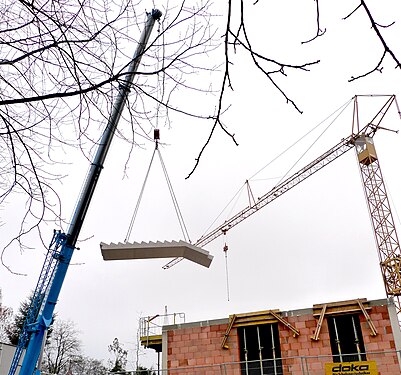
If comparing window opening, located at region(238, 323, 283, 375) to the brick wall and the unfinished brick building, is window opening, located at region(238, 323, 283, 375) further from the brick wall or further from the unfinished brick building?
the brick wall

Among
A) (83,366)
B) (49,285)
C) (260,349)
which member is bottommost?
(260,349)

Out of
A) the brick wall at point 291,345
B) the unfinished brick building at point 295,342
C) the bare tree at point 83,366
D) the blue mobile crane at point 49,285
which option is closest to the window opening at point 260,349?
the unfinished brick building at point 295,342

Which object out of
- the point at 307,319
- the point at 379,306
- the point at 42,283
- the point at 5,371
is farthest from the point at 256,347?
the point at 5,371

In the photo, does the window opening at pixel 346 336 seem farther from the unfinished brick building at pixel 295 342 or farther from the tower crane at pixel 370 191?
the tower crane at pixel 370 191

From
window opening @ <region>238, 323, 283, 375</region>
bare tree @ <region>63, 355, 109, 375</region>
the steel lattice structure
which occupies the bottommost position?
window opening @ <region>238, 323, 283, 375</region>

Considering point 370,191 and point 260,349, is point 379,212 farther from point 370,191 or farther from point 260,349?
point 260,349

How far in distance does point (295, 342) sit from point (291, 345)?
0.55 feet

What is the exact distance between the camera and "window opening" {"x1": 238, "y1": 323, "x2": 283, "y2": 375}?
46.7ft

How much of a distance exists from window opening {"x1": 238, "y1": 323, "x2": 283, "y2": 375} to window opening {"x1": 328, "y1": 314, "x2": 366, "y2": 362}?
6.05 ft

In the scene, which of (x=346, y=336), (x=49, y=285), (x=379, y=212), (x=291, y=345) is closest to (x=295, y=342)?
(x=291, y=345)

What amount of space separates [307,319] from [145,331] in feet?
23.0

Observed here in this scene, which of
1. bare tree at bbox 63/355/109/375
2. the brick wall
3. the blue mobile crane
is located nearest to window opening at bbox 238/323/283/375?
the brick wall

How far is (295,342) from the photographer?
14.6m

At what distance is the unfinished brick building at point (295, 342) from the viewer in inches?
525
